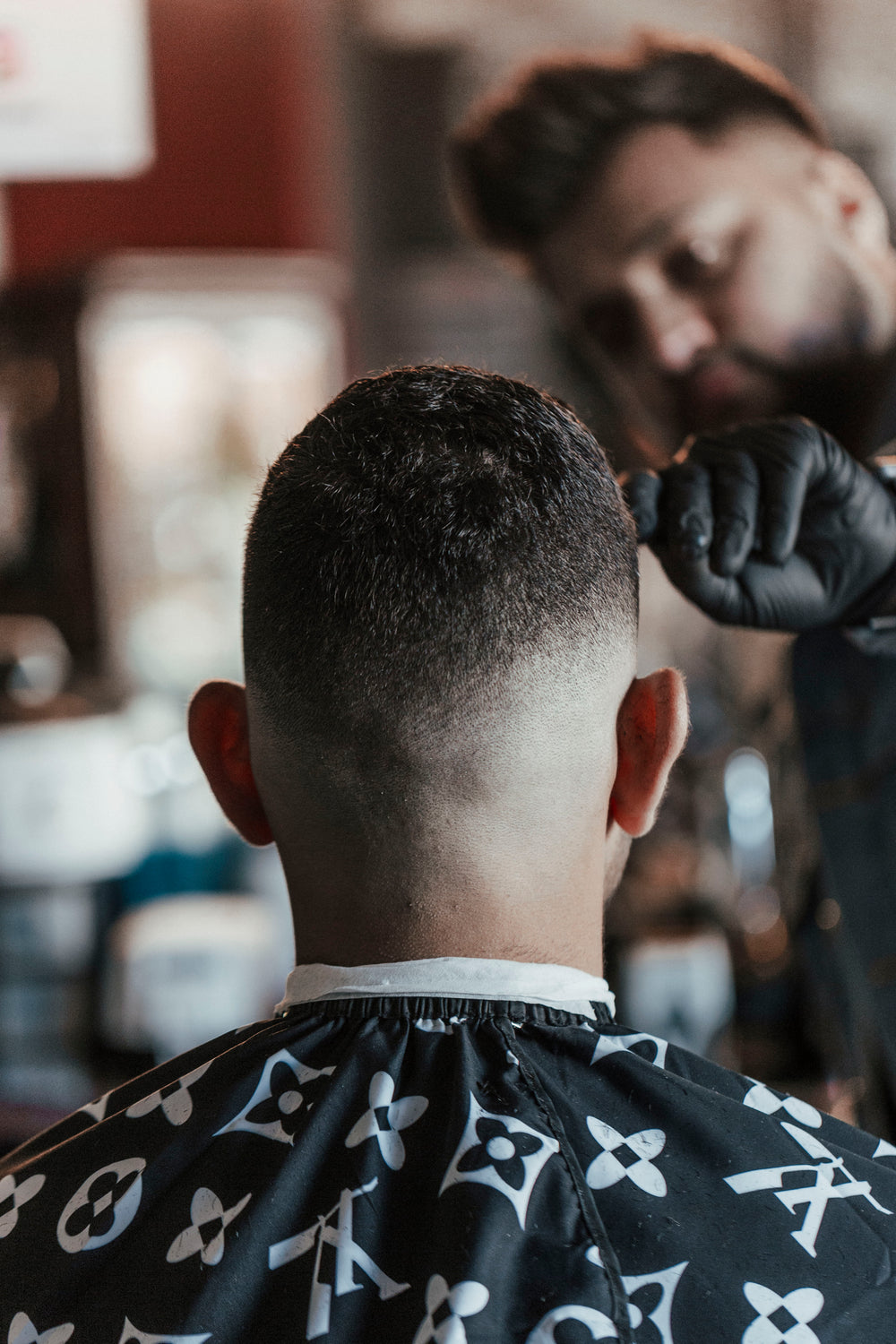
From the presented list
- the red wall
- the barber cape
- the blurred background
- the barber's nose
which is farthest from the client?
the red wall

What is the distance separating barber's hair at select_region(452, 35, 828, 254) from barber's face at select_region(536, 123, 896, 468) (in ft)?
0.09

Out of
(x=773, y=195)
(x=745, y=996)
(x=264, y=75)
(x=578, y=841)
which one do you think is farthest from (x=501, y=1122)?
(x=264, y=75)

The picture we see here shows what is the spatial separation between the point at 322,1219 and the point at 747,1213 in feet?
0.93

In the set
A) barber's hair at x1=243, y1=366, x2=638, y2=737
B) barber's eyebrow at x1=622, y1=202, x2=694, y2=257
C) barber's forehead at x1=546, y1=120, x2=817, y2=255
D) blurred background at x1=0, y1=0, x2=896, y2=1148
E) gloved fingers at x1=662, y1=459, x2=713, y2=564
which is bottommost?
blurred background at x1=0, y1=0, x2=896, y2=1148

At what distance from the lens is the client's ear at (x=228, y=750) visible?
Result: 1.04 metres

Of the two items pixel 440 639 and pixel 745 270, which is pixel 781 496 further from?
pixel 745 270

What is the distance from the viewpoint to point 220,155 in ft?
14.7

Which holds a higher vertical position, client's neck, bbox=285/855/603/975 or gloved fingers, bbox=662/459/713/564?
gloved fingers, bbox=662/459/713/564

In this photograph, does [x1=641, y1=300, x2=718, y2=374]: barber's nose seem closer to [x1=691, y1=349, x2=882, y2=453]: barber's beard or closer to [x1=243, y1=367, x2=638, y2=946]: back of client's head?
[x1=691, y1=349, x2=882, y2=453]: barber's beard

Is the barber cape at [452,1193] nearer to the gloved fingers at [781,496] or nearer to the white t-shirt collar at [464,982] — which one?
the white t-shirt collar at [464,982]

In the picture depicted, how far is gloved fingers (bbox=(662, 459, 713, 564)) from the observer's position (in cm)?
119

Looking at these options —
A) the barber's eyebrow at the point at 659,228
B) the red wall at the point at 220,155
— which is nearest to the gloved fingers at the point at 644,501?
the barber's eyebrow at the point at 659,228

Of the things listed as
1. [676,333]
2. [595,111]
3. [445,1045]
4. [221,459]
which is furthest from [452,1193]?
[221,459]

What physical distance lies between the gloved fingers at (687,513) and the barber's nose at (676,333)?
0.67 m
